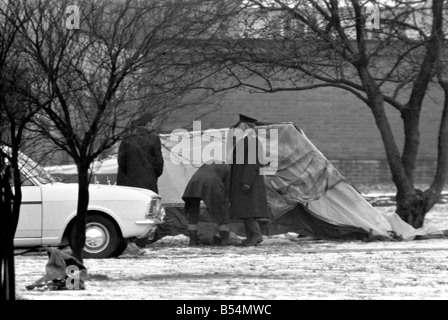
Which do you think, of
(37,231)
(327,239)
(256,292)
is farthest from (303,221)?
(256,292)

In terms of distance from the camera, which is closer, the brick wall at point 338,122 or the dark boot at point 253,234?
the dark boot at point 253,234

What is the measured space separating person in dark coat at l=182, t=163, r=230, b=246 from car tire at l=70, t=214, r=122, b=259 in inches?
90.6

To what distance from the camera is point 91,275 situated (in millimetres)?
12781

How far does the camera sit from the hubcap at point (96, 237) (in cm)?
1574

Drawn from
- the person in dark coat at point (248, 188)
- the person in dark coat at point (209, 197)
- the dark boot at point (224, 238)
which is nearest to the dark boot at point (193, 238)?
the person in dark coat at point (209, 197)

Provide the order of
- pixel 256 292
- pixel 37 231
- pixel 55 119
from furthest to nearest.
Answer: pixel 37 231 < pixel 55 119 < pixel 256 292

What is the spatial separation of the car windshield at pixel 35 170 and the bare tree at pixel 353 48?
4460mm

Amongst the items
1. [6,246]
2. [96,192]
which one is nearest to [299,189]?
[96,192]

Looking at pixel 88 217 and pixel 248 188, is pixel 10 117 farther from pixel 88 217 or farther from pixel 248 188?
pixel 248 188

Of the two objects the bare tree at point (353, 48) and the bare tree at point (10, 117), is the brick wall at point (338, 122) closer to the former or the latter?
the bare tree at point (353, 48)

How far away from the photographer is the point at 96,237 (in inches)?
622

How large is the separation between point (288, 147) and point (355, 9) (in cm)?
241

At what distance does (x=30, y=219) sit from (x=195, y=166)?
4.11 m

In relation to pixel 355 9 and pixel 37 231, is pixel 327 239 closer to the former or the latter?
pixel 355 9
